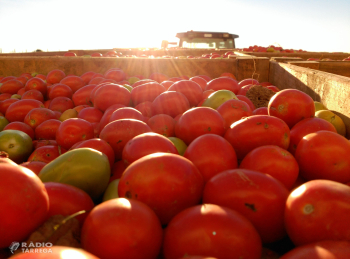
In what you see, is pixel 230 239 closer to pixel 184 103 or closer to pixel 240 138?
pixel 240 138

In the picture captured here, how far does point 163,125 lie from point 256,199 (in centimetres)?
128

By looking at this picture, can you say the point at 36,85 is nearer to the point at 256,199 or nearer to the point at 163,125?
the point at 163,125

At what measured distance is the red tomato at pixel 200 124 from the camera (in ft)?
6.25

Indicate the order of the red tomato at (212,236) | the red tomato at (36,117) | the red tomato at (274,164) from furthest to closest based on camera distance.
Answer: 1. the red tomato at (36,117)
2. the red tomato at (274,164)
3. the red tomato at (212,236)

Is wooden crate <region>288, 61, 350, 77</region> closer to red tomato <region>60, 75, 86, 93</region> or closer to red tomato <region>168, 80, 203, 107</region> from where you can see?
red tomato <region>168, 80, 203, 107</region>

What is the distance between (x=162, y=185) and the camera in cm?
112

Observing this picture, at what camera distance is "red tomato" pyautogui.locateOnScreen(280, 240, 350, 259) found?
0.77 meters

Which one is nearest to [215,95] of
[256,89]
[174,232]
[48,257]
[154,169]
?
[256,89]

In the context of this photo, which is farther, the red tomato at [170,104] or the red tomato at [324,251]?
the red tomato at [170,104]

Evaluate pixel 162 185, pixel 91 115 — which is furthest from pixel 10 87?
pixel 162 185

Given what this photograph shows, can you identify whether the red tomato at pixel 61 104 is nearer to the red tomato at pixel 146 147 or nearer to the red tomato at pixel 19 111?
the red tomato at pixel 19 111

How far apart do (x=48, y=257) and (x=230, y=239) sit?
21.2 inches

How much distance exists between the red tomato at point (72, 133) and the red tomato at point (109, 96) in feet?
1.90

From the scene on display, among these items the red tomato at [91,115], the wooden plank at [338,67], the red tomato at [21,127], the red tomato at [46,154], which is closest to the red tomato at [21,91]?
the red tomato at [21,127]
